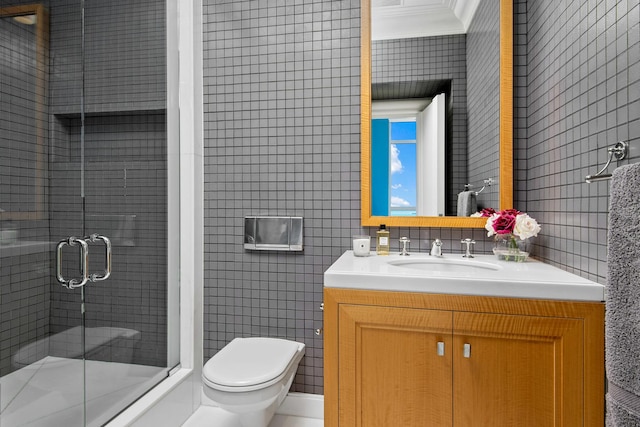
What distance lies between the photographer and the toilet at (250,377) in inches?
51.2

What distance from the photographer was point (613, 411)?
0.73 m

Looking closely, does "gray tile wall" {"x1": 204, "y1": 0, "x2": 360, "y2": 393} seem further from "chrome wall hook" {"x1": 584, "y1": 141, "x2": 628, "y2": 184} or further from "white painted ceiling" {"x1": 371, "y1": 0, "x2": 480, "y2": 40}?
"chrome wall hook" {"x1": 584, "y1": 141, "x2": 628, "y2": 184}

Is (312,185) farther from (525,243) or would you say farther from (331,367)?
(525,243)

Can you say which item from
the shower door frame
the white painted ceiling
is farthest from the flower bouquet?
the shower door frame

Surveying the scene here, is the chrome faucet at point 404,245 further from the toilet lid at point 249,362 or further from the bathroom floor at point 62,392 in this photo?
the bathroom floor at point 62,392

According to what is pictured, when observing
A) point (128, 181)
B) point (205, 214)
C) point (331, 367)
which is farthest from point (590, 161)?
point (128, 181)

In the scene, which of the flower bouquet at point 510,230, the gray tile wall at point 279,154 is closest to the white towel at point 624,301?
the flower bouquet at point 510,230

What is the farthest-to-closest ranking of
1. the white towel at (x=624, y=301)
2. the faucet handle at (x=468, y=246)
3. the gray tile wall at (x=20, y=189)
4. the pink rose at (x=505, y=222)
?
the faucet handle at (x=468, y=246), the pink rose at (x=505, y=222), the gray tile wall at (x=20, y=189), the white towel at (x=624, y=301)

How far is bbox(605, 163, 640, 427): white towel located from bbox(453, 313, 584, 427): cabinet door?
1.05 ft

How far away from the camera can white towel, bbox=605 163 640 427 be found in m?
0.69

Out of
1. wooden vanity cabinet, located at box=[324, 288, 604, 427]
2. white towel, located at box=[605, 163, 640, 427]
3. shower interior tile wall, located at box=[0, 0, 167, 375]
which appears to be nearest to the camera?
white towel, located at box=[605, 163, 640, 427]

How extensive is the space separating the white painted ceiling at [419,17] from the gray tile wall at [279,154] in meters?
0.13

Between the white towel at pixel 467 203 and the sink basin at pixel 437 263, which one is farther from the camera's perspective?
the white towel at pixel 467 203

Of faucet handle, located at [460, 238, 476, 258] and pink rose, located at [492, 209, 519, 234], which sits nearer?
pink rose, located at [492, 209, 519, 234]
